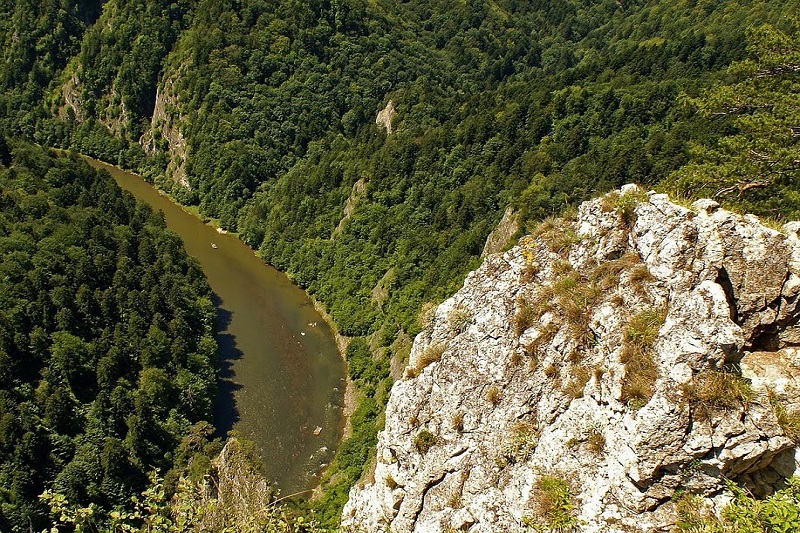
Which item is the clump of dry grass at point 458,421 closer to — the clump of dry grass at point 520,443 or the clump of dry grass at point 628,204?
the clump of dry grass at point 520,443

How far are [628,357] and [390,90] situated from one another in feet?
372

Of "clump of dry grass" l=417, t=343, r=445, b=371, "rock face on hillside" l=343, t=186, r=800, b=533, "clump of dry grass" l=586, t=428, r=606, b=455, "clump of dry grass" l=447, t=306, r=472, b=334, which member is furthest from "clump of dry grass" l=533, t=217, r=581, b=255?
"clump of dry grass" l=586, t=428, r=606, b=455

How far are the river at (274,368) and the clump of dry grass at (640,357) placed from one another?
1653 inches

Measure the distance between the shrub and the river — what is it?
35.9 metres

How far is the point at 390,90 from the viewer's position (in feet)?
389

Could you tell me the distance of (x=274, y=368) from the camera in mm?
61844

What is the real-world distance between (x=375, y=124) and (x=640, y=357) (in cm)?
9145

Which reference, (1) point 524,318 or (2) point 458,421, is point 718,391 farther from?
(2) point 458,421

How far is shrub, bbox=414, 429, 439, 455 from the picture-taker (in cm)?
1631

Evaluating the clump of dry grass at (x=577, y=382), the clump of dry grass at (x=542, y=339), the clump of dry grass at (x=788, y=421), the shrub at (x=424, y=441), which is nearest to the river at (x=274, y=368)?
the shrub at (x=424, y=441)

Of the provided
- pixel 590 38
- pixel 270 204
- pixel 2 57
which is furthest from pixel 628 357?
pixel 590 38

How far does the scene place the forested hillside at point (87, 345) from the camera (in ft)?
135

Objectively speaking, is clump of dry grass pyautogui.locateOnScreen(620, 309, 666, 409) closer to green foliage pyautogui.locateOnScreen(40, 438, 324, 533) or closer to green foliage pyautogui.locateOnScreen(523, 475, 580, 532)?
green foliage pyautogui.locateOnScreen(523, 475, 580, 532)

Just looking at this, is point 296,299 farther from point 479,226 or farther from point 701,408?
point 701,408
